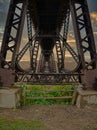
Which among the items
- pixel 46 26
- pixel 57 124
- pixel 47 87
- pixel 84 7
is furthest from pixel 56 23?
pixel 57 124

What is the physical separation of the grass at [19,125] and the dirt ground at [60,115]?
318 millimetres

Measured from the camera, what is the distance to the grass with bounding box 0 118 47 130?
10.1 metres

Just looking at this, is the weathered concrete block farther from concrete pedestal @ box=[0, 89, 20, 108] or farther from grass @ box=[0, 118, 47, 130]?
grass @ box=[0, 118, 47, 130]

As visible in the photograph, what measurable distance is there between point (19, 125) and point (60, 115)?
2.22 metres

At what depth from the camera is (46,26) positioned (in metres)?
28.0

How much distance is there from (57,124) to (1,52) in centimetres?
708

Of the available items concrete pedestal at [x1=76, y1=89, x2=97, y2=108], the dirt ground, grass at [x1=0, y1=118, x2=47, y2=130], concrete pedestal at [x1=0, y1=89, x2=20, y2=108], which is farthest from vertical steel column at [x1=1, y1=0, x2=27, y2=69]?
grass at [x1=0, y1=118, x2=47, y2=130]

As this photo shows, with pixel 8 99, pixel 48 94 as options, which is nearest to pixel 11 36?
pixel 48 94

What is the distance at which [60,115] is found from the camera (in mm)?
12117

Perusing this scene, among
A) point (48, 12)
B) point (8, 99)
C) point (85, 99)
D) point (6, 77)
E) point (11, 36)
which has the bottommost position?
point (85, 99)

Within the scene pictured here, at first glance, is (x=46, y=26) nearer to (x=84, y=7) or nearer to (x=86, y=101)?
(x=84, y=7)

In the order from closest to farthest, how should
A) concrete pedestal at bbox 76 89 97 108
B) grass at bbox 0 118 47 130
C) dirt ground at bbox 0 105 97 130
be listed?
grass at bbox 0 118 47 130 → dirt ground at bbox 0 105 97 130 → concrete pedestal at bbox 76 89 97 108

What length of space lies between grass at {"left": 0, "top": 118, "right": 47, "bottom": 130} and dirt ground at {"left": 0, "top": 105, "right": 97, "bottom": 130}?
0.32 meters

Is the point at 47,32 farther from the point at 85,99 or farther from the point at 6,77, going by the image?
the point at 85,99
